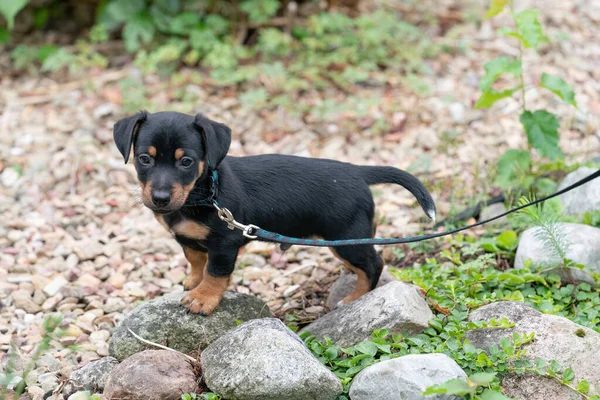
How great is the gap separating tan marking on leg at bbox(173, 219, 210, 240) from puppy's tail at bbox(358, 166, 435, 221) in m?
1.09

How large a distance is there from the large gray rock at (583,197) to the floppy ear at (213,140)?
279 cm

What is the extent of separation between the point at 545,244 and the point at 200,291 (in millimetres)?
2114

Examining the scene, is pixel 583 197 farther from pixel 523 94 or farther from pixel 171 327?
pixel 171 327

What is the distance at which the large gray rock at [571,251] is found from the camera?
460cm

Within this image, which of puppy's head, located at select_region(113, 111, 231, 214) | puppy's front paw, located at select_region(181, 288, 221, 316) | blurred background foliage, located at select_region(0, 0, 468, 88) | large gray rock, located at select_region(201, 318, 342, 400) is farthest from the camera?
blurred background foliage, located at select_region(0, 0, 468, 88)

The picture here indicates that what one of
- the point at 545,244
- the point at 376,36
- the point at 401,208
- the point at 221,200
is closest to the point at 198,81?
the point at 376,36

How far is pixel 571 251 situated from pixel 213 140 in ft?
7.77

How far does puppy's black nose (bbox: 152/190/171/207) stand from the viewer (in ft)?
12.5

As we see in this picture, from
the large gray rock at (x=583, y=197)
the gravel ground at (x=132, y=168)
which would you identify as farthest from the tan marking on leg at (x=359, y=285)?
the large gray rock at (x=583, y=197)

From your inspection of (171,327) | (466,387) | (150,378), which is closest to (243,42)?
(171,327)

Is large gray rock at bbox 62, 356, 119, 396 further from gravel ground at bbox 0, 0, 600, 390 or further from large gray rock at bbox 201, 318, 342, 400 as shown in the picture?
large gray rock at bbox 201, 318, 342, 400

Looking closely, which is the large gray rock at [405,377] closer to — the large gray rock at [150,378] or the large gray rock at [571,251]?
the large gray rock at [150,378]

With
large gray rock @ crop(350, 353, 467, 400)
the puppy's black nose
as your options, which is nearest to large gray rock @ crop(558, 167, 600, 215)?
large gray rock @ crop(350, 353, 467, 400)

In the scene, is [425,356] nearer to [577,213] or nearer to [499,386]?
[499,386]
